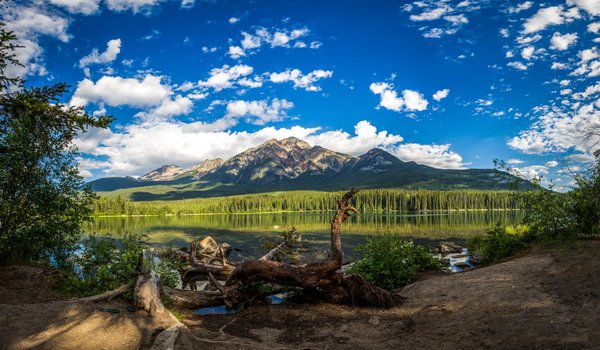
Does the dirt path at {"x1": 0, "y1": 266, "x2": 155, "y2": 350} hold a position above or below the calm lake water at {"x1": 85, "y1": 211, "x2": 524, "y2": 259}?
above

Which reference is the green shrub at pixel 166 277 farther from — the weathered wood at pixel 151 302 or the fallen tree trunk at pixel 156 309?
the weathered wood at pixel 151 302

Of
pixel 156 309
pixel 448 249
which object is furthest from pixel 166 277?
pixel 448 249

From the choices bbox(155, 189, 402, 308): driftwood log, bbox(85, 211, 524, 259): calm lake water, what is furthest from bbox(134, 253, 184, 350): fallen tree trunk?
bbox(85, 211, 524, 259): calm lake water

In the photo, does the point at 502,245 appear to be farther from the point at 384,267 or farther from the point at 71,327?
the point at 71,327

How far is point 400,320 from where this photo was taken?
11617mm

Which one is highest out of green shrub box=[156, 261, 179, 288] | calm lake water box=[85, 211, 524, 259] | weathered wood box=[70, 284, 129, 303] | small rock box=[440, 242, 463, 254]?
weathered wood box=[70, 284, 129, 303]

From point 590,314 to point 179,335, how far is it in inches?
395

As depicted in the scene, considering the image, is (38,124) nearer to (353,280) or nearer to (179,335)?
(179,335)

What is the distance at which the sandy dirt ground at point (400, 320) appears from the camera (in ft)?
26.1

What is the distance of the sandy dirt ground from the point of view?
26.1 feet

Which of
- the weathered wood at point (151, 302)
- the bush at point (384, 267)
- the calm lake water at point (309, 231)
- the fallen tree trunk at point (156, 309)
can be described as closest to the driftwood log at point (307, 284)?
the fallen tree trunk at point (156, 309)

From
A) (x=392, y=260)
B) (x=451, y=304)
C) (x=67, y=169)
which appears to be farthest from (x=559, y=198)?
(x=67, y=169)

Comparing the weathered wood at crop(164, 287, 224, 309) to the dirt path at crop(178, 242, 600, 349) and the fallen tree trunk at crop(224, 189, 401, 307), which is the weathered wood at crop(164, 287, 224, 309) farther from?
the dirt path at crop(178, 242, 600, 349)

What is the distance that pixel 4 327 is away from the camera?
7961 millimetres
